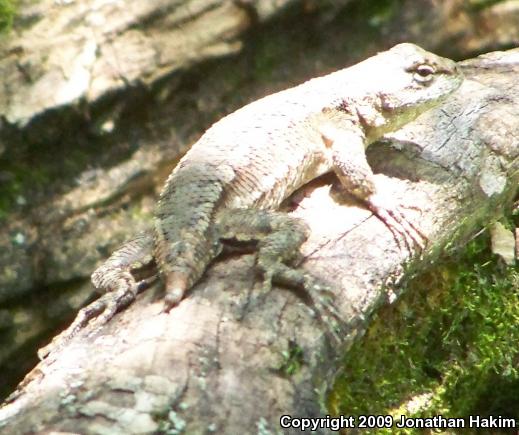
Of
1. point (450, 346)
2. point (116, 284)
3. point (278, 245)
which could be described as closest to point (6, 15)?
point (116, 284)

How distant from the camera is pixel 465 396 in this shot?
13.8 feet

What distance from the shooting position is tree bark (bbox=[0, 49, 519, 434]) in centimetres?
261

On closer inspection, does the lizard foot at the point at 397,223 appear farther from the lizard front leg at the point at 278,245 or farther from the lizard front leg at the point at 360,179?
the lizard front leg at the point at 278,245

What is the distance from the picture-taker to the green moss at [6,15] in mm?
5453

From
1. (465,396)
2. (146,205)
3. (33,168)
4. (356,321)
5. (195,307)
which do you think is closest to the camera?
(195,307)

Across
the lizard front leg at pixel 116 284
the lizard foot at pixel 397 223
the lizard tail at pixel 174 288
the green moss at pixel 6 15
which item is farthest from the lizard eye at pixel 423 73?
the green moss at pixel 6 15

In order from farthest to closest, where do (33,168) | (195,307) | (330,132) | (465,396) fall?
(33,168) → (330,132) → (465,396) → (195,307)

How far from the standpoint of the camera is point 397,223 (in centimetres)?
381

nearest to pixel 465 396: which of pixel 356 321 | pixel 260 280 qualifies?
pixel 356 321

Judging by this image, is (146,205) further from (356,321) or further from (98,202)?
(356,321)

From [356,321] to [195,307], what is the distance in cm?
84

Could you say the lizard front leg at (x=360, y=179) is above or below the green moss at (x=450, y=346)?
above

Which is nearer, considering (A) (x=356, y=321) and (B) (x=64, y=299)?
(A) (x=356, y=321)

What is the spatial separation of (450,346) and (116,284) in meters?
2.18
